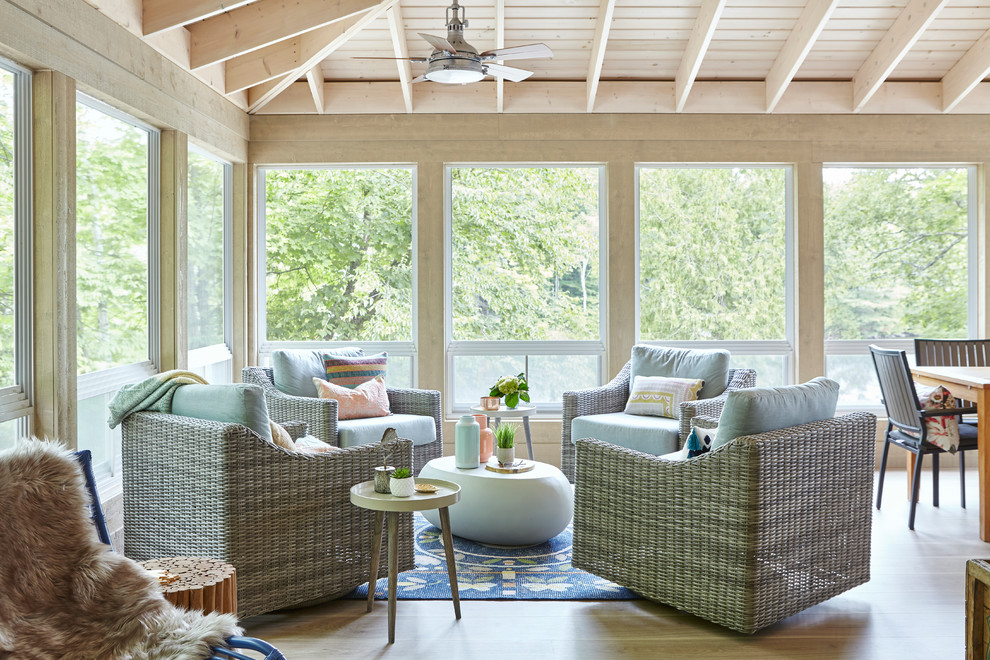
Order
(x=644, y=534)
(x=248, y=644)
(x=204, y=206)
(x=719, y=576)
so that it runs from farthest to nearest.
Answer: (x=204, y=206) < (x=644, y=534) < (x=719, y=576) < (x=248, y=644)

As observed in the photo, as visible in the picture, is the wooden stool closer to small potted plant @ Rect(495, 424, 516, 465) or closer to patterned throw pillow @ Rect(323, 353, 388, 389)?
small potted plant @ Rect(495, 424, 516, 465)

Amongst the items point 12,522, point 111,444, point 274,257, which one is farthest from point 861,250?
point 12,522

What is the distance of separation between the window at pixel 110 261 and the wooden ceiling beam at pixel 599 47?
9.17 feet

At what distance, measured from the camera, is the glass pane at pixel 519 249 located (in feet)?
20.2

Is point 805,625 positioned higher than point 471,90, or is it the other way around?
point 471,90

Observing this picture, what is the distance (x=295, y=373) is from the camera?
17.2ft

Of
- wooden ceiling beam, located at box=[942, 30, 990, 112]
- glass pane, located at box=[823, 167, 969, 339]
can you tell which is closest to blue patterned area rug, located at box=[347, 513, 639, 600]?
glass pane, located at box=[823, 167, 969, 339]

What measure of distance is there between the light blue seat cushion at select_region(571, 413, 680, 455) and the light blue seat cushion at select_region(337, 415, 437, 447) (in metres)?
0.94

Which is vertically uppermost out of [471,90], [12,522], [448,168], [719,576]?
[471,90]

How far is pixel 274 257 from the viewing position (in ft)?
20.1

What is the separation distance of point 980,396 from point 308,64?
435cm

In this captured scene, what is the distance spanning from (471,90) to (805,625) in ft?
14.2

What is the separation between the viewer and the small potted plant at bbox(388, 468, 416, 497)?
3047 millimetres

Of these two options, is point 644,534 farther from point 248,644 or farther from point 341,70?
point 341,70
